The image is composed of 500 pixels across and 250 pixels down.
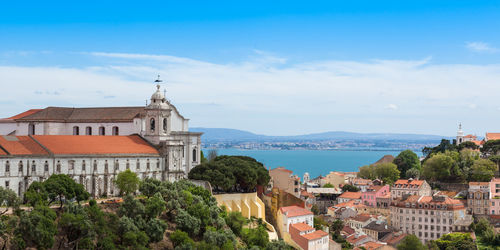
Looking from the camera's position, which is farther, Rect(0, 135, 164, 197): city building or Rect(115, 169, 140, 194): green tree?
Rect(115, 169, 140, 194): green tree

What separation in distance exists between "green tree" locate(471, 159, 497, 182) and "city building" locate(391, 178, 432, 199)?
712 cm

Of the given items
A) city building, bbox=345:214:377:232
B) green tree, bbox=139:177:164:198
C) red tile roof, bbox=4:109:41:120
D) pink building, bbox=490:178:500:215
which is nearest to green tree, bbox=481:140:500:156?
pink building, bbox=490:178:500:215

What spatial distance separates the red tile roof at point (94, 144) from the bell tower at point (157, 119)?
3.73 ft

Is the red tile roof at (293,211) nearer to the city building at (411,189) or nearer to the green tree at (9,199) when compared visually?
the green tree at (9,199)

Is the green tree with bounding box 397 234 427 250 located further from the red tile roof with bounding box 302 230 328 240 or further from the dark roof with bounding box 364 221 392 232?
the red tile roof with bounding box 302 230 328 240

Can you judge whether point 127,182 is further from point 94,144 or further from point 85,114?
point 85,114

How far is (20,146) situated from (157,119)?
15.5m

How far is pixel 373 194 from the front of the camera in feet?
309

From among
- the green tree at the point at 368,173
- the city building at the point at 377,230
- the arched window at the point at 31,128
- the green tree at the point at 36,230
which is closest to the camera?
the green tree at the point at 36,230

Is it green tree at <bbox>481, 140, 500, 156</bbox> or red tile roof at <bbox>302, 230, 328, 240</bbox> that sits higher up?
green tree at <bbox>481, 140, 500, 156</bbox>

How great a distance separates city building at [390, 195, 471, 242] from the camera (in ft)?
259

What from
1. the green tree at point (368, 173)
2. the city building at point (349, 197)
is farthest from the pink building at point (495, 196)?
the green tree at point (368, 173)

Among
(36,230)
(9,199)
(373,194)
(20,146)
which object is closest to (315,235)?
(20,146)

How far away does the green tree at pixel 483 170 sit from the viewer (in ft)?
301
